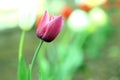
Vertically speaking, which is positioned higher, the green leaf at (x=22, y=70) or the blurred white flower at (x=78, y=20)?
the green leaf at (x=22, y=70)

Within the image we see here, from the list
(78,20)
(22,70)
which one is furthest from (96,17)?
(22,70)

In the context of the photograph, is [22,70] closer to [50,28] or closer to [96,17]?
Result: [50,28]

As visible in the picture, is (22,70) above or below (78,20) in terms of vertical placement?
above

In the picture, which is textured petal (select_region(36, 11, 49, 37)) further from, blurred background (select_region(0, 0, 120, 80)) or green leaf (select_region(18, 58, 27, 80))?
blurred background (select_region(0, 0, 120, 80))

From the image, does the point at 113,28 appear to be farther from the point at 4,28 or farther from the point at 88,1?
the point at 4,28

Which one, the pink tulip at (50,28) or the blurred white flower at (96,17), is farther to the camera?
the blurred white flower at (96,17)

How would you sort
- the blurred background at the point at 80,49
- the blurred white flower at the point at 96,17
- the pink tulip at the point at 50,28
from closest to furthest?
the pink tulip at the point at 50,28
the blurred background at the point at 80,49
the blurred white flower at the point at 96,17

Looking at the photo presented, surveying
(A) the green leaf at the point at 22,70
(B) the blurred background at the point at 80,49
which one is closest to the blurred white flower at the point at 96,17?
(B) the blurred background at the point at 80,49

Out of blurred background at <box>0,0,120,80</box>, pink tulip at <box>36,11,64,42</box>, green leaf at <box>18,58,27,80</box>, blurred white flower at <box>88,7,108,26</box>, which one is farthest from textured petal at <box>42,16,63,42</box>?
blurred white flower at <box>88,7,108,26</box>

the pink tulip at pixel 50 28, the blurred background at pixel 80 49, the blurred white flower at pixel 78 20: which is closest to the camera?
the pink tulip at pixel 50 28

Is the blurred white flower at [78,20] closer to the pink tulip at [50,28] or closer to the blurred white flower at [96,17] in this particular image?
the blurred white flower at [96,17]

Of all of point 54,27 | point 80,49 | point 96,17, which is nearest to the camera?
point 54,27
